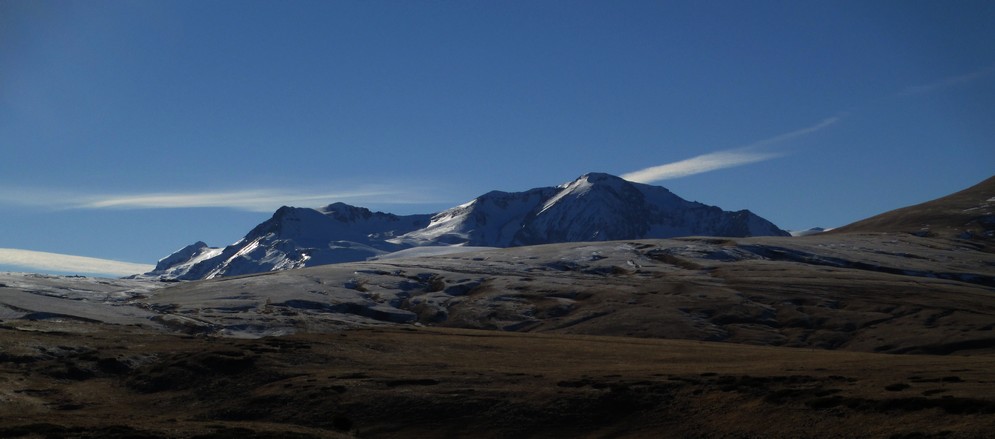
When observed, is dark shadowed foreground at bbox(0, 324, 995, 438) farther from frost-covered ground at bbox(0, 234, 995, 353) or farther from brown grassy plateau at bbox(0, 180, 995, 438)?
frost-covered ground at bbox(0, 234, 995, 353)

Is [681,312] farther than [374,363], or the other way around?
[681,312]

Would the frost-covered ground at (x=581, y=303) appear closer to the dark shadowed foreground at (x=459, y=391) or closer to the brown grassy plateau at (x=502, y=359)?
the brown grassy plateau at (x=502, y=359)

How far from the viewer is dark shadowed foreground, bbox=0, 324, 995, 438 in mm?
53750

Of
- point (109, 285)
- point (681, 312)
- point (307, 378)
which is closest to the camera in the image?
point (307, 378)

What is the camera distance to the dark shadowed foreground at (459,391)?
53.8m

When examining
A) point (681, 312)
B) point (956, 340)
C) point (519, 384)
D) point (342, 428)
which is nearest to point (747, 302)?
point (681, 312)

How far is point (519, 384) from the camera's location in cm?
7219

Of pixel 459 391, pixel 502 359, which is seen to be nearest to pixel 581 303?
pixel 502 359

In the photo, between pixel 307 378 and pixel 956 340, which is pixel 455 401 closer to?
pixel 307 378

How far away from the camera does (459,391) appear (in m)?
70.4

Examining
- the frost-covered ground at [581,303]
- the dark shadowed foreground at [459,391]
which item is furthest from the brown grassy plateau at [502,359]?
the frost-covered ground at [581,303]

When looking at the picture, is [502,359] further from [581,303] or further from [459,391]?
[581,303]

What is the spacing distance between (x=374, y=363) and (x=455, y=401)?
21920 millimetres

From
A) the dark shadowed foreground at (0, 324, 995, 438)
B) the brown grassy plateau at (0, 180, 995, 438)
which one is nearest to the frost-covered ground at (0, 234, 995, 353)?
the brown grassy plateau at (0, 180, 995, 438)
